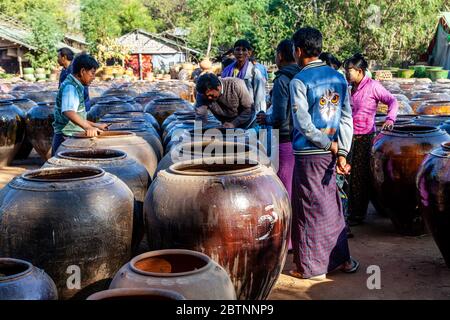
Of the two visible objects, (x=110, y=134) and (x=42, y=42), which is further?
(x=42, y=42)

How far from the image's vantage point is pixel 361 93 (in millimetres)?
5930

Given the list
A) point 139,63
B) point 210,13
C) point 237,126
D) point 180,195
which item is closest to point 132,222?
point 180,195

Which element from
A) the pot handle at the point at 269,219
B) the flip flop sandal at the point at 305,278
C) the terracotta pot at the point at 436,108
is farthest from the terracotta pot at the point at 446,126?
the pot handle at the point at 269,219

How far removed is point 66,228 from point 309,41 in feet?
7.47

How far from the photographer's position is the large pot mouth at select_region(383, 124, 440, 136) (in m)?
5.75

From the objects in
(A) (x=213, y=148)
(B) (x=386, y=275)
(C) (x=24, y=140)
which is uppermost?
(A) (x=213, y=148)

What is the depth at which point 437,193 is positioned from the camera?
459 centimetres

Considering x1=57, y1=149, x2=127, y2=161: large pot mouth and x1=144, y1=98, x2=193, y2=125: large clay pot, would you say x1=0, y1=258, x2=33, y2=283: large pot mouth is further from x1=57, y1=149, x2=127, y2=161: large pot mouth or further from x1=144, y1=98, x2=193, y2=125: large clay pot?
x1=144, y1=98, x2=193, y2=125: large clay pot

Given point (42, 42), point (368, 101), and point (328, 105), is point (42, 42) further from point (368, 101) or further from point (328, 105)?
point (328, 105)

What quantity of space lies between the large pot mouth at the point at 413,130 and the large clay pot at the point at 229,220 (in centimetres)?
236

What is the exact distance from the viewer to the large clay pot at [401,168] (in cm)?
564

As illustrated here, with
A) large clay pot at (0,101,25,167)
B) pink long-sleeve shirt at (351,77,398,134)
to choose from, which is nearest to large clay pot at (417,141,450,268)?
pink long-sleeve shirt at (351,77,398,134)

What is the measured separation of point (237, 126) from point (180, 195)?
7.26ft

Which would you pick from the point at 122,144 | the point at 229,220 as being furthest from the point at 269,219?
the point at 122,144
